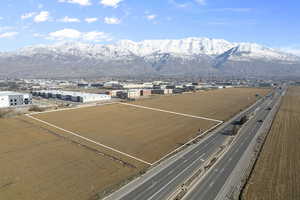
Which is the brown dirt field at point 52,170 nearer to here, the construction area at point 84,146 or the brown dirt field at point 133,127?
the construction area at point 84,146

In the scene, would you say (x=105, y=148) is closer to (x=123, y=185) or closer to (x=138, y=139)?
(x=138, y=139)

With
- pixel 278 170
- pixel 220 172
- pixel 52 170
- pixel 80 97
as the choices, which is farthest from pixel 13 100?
pixel 278 170

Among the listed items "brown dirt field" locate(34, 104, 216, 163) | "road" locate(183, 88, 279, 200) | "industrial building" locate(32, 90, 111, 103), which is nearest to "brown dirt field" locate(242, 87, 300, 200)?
"road" locate(183, 88, 279, 200)

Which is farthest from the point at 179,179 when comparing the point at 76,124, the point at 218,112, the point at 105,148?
the point at 218,112

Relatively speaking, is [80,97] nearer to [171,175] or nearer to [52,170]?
[52,170]

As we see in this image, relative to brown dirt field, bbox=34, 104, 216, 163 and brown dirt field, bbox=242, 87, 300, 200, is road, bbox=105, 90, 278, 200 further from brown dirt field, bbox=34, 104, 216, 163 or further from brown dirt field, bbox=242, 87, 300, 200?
brown dirt field, bbox=242, 87, 300, 200

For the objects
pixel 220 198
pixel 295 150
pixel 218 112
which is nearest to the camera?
pixel 220 198
